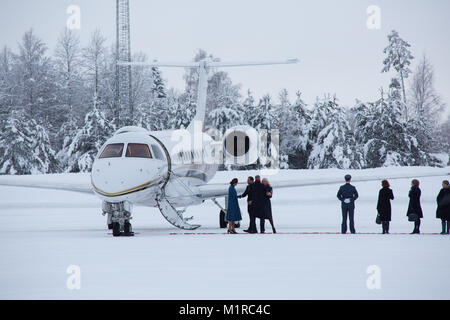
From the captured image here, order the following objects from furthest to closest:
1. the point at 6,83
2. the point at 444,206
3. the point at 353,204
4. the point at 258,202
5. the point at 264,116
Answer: the point at 6,83, the point at 264,116, the point at 258,202, the point at 353,204, the point at 444,206

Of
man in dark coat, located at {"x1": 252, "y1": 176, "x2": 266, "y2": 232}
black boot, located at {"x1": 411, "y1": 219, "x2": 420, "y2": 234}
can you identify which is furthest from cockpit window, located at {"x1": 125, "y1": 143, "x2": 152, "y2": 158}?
black boot, located at {"x1": 411, "y1": 219, "x2": 420, "y2": 234}

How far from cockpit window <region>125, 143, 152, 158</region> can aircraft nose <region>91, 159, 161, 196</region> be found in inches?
12.7

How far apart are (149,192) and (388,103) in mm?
36268

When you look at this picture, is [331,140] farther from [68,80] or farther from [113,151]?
[113,151]

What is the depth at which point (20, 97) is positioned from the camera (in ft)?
189

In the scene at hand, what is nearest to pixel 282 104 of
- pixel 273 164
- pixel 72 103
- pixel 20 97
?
pixel 273 164

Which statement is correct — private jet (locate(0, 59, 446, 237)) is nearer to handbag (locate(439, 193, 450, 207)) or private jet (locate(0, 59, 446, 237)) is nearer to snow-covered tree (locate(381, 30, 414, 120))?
handbag (locate(439, 193, 450, 207))

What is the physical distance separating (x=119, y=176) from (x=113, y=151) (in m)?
1.15

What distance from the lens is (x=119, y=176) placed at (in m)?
16.2

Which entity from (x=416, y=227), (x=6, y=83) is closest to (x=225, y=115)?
(x=6, y=83)

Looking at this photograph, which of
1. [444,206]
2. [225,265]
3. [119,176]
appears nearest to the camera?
[225,265]

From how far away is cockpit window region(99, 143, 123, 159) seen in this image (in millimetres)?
16995

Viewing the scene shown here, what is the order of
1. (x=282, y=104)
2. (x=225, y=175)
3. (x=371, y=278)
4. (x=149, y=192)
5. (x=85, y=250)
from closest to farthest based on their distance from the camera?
(x=371, y=278)
(x=85, y=250)
(x=149, y=192)
(x=225, y=175)
(x=282, y=104)

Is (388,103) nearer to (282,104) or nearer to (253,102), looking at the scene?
(253,102)
